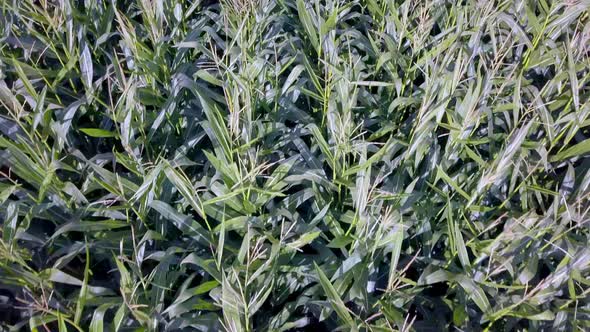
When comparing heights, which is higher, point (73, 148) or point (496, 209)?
point (73, 148)

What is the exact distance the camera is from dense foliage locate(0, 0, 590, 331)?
2.59 ft

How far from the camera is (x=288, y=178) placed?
882mm

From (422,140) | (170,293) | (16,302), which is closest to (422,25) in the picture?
(422,140)

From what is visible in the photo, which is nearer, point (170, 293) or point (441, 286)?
point (170, 293)

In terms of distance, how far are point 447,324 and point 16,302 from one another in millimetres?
720

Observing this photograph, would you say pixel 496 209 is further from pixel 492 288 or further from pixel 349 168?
pixel 349 168

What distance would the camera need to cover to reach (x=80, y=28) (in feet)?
3.40

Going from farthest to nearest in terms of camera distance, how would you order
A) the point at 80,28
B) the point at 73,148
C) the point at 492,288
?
the point at 80,28 → the point at 73,148 → the point at 492,288

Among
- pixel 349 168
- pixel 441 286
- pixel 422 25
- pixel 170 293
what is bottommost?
pixel 441 286

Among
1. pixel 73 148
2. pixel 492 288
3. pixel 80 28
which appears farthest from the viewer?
pixel 80 28

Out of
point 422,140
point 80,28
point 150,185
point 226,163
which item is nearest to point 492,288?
point 422,140

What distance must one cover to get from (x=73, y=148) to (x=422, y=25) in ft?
2.27

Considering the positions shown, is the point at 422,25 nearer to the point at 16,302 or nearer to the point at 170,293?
the point at 170,293

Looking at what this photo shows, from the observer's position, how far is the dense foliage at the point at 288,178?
790 millimetres
